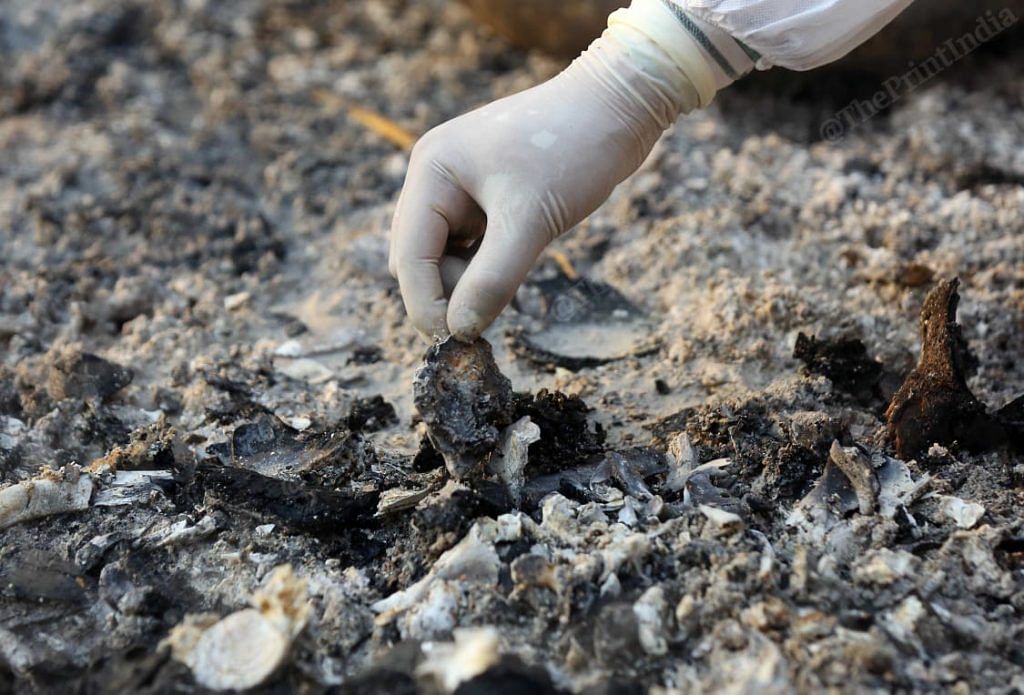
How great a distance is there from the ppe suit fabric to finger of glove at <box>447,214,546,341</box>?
55 cm

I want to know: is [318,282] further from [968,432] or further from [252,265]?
[968,432]

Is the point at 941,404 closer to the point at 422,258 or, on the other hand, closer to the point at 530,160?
the point at 530,160

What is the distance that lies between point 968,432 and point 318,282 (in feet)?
6.10

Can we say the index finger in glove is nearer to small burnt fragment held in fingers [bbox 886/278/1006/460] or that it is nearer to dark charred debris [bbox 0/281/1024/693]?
dark charred debris [bbox 0/281/1024/693]

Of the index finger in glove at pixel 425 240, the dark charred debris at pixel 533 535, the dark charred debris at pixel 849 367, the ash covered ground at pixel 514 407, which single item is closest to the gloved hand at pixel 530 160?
the index finger in glove at pixel 425 240

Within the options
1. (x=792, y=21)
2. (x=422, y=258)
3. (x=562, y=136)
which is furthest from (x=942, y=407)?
(x=422, y=258)

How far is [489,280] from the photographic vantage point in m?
1.77

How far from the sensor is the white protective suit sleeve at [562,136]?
1.78 meters

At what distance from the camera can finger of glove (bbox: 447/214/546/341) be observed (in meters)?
1.76

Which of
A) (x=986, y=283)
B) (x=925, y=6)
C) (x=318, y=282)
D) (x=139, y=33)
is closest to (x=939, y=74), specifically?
(x=925, y=6)

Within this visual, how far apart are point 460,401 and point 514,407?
0.66 ft

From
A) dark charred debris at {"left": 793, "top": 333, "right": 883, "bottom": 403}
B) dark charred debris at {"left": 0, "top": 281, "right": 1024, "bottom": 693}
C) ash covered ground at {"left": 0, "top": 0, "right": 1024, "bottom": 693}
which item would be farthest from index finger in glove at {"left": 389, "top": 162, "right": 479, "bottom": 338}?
dark charred debris at {"left": 793, "top": 333, "right": 883, "bottom": 403}

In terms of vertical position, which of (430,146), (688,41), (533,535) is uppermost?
(688,41)

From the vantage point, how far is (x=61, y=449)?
2094mm
